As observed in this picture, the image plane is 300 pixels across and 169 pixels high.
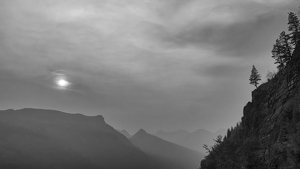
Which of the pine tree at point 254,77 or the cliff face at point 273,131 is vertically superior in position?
the pine tree at point 254,77

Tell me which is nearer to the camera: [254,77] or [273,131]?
[273,131]

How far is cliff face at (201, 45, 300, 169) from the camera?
3306 cm

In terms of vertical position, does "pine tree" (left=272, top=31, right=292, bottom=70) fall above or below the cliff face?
above

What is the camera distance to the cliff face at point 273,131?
33.1 metres

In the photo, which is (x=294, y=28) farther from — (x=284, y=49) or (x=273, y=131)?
(x=273, y=131)

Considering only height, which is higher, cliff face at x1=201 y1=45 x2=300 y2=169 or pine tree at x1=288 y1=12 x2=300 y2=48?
pine tree at x1=288 y1=12 x2=300 y2=48

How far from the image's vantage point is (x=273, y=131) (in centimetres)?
4344

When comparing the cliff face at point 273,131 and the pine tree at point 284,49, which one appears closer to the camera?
the cliff face at point 273,131

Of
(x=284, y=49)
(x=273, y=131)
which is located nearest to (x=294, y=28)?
(x=284, y=49)

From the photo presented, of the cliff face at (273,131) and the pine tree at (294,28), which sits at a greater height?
the pine tree at (294,28)

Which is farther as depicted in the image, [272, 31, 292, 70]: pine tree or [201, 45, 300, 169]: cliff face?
[272, 31, 292, 70]: pine tree

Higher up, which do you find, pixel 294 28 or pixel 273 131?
pixel 294 28

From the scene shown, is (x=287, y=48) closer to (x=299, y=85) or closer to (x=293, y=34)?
(x=293, y=34)

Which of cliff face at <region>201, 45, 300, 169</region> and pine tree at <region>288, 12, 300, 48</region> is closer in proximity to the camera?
cliff face at <region>201, 45, 300, 169</region>
